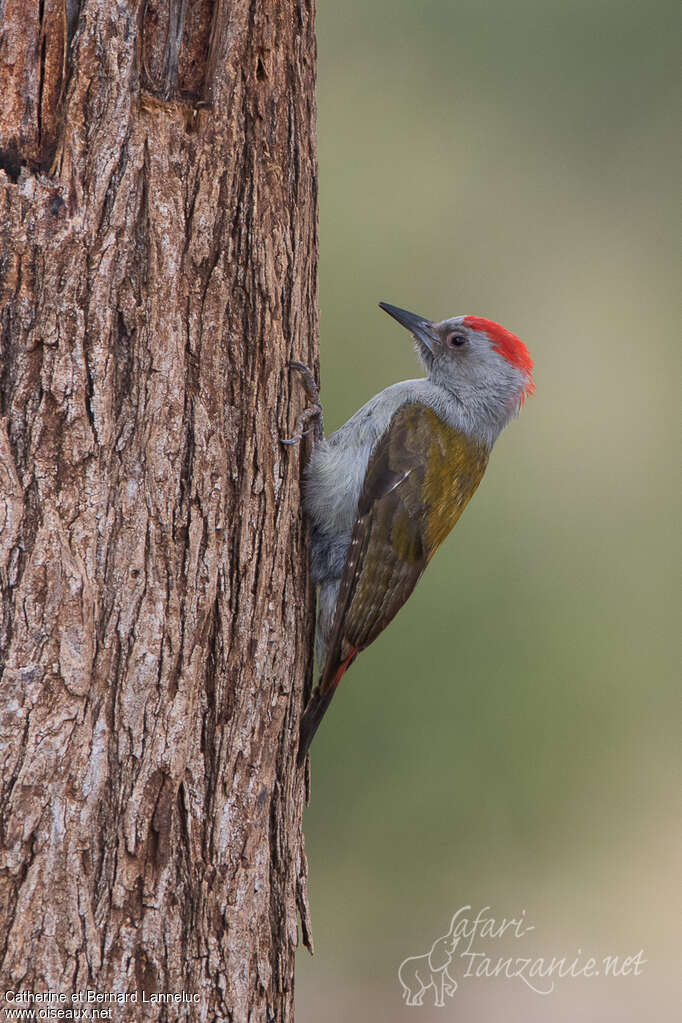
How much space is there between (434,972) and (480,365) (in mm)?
4254

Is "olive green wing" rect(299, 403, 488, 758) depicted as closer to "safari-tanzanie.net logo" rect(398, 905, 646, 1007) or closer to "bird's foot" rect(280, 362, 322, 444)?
"bird's foot" rect(280, 362, 322, 444)

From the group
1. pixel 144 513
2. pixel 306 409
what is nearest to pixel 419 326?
pixel 306 409

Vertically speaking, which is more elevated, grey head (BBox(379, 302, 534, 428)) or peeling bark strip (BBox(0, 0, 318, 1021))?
grey head (BBox(379, 302, 534, 428))

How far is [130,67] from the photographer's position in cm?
248

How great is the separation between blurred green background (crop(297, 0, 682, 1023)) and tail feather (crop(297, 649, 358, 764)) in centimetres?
328

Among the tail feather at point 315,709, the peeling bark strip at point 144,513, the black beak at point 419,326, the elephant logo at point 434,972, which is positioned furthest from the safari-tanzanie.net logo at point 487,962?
the peeling bark strip at point 144,513

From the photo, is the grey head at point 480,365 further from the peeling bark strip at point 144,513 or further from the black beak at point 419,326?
the peeling bark strip at point 144,513

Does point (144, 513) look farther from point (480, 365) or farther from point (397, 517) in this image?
point (480, 365)

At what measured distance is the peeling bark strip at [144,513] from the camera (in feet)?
7.58

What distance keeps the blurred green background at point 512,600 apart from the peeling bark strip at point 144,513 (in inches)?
138

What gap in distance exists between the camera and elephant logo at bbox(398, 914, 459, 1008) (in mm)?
6410

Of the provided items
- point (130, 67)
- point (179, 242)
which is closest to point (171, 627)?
point (179, 242)

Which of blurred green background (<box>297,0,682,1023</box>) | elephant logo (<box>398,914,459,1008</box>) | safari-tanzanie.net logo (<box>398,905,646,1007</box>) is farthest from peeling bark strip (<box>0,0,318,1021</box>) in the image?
safari-tanzanie.net logo (<box>398,905,646,1007</box>)

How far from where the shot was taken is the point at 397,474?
3.58 meters
